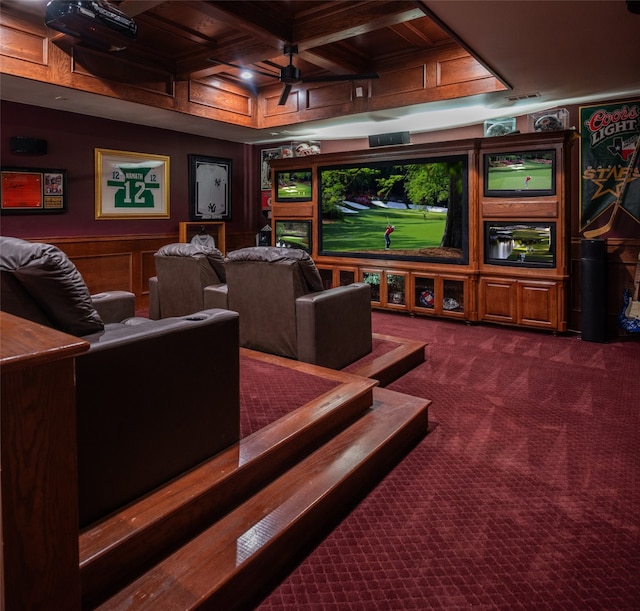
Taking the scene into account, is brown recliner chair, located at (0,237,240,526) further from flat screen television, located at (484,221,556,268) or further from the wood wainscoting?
the wood wainscoting

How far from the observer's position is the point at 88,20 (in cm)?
333

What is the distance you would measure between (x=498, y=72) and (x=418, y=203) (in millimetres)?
2068

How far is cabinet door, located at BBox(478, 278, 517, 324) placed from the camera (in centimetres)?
535

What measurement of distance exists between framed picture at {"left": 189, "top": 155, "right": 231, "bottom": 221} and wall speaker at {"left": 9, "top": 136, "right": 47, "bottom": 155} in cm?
205

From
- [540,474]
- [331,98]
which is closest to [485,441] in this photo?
[540,474]

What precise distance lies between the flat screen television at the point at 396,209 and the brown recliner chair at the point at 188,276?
2736 mm

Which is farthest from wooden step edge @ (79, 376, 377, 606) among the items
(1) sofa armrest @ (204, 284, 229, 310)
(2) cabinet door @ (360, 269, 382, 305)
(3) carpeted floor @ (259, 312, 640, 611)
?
(2) cabinet door @ (360, 269, 382, 305)

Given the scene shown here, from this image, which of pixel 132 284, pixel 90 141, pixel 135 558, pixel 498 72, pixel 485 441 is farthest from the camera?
pixel 132 284

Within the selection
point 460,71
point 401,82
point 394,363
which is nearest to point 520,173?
point 460,71

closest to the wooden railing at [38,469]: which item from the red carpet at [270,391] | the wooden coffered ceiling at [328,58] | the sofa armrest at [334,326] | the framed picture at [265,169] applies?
the red carpet at [270,391]

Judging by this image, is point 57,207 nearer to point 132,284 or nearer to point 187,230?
point 132,284

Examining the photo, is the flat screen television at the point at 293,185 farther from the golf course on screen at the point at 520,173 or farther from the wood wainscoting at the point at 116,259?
the golf course on screen at the point at 520,173

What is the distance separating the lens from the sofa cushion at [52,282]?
1.69m

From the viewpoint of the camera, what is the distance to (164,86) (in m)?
5.48
